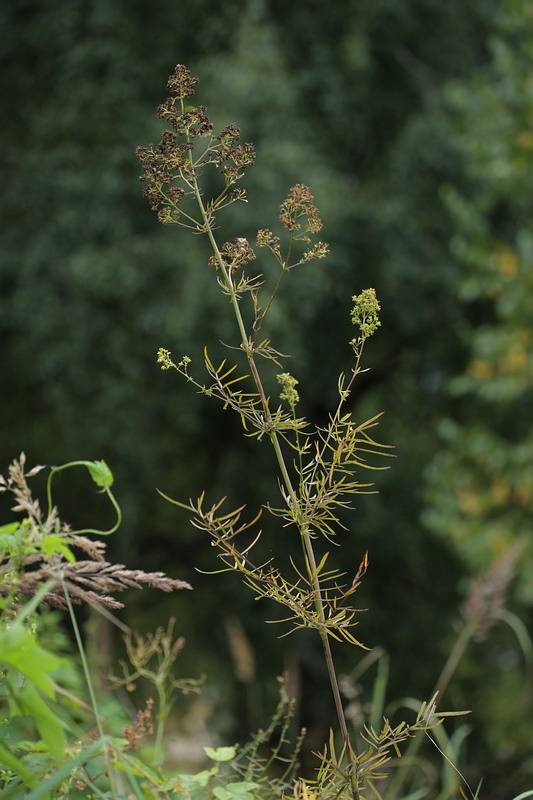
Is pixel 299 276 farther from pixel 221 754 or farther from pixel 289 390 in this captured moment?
pixel 289 390

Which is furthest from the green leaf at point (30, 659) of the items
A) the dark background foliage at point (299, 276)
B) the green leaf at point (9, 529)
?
the dark background foliage at point (299, 276)

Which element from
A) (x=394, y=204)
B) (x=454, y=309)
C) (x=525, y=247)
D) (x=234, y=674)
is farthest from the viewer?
(x=234, y=674)

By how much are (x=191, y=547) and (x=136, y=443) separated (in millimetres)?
1652

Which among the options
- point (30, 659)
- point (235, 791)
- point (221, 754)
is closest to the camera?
point (30, 659)

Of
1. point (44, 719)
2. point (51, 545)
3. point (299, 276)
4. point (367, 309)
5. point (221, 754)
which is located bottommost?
point (299, 276)

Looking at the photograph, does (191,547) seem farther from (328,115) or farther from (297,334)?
(328,115)

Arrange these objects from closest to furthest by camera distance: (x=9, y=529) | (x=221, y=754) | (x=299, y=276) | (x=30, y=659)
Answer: (x=30, y=659)
(x=9, y=529)
(x=221, y=754)
(x=299, y=276)

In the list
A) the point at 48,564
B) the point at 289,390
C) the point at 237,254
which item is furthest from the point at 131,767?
the point at 237,254

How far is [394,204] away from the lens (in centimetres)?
644

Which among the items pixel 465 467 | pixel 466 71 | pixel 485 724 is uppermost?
pixel 466 71

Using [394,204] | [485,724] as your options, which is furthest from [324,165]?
[485,724]

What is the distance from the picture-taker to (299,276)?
5.92 meters

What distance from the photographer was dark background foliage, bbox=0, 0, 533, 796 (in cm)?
577

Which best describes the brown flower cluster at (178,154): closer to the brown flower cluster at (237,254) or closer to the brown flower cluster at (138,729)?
the brown flower cluster at (237,254)
